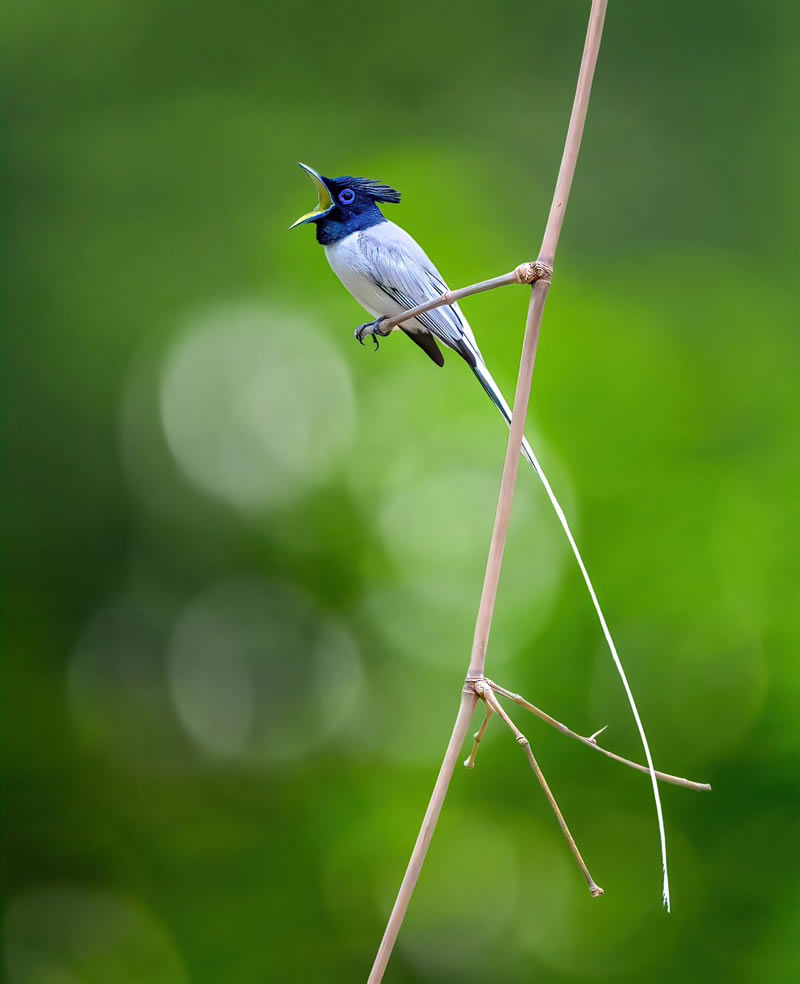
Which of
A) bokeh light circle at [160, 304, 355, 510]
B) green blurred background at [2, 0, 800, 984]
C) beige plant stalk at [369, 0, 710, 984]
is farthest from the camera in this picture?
bokeh light circle at [160, 304, 355, 510]

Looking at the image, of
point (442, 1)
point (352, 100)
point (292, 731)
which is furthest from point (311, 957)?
point (442, 1)

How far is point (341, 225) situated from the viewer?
393mm

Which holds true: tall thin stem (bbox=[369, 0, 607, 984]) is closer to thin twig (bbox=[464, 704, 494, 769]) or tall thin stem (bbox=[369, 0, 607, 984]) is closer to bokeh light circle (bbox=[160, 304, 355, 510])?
thin twig (bbox=[464, 704, 494, 769])

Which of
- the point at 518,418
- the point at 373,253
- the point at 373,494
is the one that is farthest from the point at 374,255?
the point at 373,494

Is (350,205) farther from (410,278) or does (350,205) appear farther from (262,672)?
(262,672)

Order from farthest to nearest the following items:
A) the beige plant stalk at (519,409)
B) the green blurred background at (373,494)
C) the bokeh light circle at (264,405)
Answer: the bokeh light circle at (264,405)
the green blurred background at (373,494)
the beige plant stalk at (519,409)

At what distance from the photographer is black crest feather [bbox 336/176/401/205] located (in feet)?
1.27

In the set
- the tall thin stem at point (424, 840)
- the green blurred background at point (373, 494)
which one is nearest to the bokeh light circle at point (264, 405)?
the green blurred background at point (373, 494)

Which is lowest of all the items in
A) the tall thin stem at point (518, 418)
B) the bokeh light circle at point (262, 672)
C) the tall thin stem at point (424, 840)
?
the bokeh light circle at point (262, 672)

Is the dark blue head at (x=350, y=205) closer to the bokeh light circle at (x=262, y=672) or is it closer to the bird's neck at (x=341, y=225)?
the bird's neck at (x=341, y=225)

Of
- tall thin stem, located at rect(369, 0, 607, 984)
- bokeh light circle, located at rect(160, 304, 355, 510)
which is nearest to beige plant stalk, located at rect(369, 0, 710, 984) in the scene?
tall thin stem, located at rect(369, 0, 607, 984)

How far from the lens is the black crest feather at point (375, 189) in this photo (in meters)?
0.39

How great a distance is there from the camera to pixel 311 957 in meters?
1.99

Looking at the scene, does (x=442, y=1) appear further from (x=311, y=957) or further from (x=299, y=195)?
(x=311, y=957)
